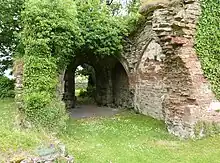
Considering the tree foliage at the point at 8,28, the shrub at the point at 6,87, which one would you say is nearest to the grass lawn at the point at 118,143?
the shrub at the point at 6,87

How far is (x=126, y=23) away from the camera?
15.5 metres

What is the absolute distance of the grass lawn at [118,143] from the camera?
7605 mm

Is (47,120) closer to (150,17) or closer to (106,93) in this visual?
(150,17)

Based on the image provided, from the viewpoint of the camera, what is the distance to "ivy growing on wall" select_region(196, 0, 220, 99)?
33.7 feet

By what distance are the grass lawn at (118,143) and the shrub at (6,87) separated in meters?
7.00

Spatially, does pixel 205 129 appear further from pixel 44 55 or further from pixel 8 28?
pixel 8 28

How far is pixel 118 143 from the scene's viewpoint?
32.1 feet

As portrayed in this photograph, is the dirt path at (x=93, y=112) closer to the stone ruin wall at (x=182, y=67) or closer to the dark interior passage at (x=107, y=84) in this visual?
the dark interior passage at (x=107, y=84)

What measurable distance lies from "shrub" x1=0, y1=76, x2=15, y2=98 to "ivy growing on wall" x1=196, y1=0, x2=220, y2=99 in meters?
12.3

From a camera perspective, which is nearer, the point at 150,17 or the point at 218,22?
the point at 218,22

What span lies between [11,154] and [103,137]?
15.4 feet

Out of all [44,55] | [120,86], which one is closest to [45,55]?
[44,55]

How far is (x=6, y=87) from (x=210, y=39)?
43.6ft

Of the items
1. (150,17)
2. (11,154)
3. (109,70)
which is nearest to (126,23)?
(150,17)
